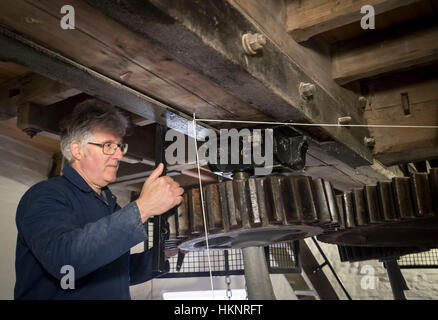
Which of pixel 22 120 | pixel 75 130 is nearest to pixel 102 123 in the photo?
pixel 75 130

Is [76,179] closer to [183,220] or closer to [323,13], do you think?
[183,220]

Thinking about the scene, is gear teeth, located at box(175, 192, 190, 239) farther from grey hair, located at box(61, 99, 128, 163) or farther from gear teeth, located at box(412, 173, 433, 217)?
gear teeth, located at box(412, 173, 433, 217)

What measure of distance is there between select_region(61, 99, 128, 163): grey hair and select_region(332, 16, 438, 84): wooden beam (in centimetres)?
123

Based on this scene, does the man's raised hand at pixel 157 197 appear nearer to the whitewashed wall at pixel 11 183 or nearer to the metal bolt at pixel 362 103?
the metal bolt at pixel 362 103

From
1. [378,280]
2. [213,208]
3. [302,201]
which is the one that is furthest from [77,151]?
[378,280]

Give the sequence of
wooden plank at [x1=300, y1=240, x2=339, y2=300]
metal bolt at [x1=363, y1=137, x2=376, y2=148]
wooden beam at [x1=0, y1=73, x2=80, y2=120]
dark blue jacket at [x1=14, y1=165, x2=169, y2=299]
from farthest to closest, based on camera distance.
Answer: wooden plank at [x1=300, y1=240, x2=339, y2=300] < metal bolt at [x1=363, y1=137, x2=376, y2=148] < wooden beam at [x1=0, y1=73, x2=80, y2=120] < dark blue jacket at [x1=14, y1=165, x2=169, y2=299]

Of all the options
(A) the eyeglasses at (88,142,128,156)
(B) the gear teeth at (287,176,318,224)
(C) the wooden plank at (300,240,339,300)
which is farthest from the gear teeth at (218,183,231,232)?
(C) the wooden plank at (300,240,339,300)

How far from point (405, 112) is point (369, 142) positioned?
0.95 ft

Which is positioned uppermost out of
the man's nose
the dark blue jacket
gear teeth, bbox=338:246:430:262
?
the man's nose

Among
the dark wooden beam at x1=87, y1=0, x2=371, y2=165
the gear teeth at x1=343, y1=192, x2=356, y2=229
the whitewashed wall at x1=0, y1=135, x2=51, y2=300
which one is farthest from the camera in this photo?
the whitewashed wall at x1=0, y1=135, x2=51, y2=300

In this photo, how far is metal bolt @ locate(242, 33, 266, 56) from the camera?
1541 mm

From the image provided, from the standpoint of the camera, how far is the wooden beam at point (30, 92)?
220cm

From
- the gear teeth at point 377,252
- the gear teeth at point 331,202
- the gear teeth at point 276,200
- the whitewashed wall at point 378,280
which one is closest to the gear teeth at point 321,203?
the gear teeth at point 331,202

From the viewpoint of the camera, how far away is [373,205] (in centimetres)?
277
